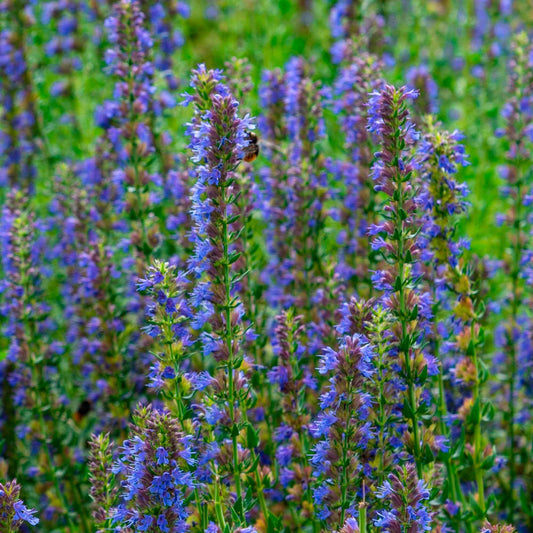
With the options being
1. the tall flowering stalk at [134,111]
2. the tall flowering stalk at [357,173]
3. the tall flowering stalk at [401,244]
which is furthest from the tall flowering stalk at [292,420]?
the tall flowering stalk at [134,111]

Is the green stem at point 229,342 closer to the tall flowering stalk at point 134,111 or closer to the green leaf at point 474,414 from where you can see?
the green leaf at point 474,414

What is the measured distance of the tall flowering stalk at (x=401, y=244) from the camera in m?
3.38

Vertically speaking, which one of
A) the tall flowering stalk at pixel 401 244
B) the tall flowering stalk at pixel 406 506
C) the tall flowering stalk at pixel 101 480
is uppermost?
the tall flowering stalk at pixel 401 244

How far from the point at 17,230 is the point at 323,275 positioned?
71.5 inches

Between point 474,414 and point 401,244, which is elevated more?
point 401,244

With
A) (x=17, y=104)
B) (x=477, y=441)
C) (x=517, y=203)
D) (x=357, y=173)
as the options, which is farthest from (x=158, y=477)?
(x=17, y=104)

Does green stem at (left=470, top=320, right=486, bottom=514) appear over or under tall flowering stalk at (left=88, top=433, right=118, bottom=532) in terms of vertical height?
over

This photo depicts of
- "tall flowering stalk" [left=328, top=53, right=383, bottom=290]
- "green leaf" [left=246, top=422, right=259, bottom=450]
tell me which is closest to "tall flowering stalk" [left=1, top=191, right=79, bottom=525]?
"green leaf" [left=246, top=422, right=259, bottom=450]

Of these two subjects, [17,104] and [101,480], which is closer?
[101,480]

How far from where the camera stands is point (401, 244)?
11.2 feet

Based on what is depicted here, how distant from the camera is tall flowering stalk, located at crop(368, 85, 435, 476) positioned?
3379 mm

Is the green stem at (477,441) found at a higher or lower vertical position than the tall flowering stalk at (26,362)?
lower

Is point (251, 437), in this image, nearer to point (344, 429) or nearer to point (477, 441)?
point (344, 429)

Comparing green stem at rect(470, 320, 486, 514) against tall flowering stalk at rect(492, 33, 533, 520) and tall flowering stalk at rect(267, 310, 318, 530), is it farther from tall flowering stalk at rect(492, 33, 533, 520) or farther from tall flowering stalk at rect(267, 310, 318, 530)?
tall flowering stalk at rect(492, 33, 533, 520)
